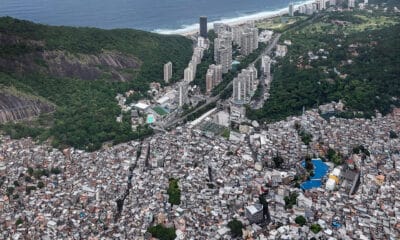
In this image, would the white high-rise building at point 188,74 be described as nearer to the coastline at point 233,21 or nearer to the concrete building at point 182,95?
the concrete building at point 182,95

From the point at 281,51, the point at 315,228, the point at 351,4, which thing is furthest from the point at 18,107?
the point at 351,4

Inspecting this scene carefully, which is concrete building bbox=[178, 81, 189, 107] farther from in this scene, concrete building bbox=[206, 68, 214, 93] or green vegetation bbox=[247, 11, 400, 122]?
green vegetation bbox=[247, 11, 400, 122]

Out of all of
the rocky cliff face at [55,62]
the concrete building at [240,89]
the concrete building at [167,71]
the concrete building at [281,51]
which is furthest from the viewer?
the concrete building at [281,51]

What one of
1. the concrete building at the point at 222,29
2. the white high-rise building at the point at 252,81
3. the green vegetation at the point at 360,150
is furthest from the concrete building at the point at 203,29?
the green vegetation at the point at 360,150

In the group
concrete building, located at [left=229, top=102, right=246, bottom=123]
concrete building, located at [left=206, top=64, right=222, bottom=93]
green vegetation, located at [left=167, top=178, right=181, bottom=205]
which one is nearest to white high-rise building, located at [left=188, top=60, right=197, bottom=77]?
concrete building, located at [left=206, top=64, right=222, bottom=93]

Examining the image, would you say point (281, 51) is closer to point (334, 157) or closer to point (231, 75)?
point (231, 75)

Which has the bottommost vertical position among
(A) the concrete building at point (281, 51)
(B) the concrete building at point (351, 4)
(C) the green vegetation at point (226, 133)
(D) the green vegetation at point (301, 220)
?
(D) the green vegetation at point (301, 220)
